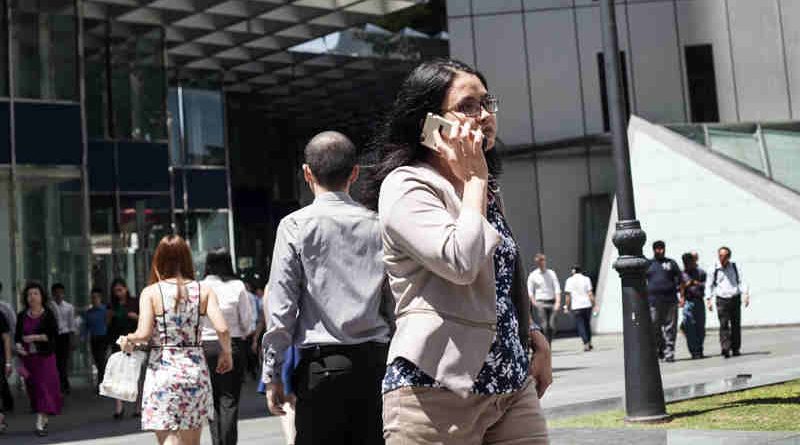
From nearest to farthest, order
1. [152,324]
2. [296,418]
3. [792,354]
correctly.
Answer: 1. [296,418]
2. [152,324]
3. [792,354]

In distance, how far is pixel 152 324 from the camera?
6.83m

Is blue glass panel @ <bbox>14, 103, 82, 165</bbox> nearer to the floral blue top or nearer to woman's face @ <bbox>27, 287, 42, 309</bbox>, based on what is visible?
woman's face @ <bbox>27, 287, 42, 309</bbox>

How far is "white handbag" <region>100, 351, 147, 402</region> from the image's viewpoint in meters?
7.04

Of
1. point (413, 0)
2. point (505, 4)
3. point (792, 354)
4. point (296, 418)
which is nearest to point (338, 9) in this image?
point (413, 0)

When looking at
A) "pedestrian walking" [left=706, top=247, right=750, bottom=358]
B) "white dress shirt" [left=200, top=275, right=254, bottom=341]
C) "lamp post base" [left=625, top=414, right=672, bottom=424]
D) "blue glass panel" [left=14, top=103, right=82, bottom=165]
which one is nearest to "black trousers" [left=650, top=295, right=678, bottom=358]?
"pedestrian walking" [left=706, top=247, right=750, bottom=358]

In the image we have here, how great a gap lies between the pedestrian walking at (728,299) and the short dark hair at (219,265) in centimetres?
999

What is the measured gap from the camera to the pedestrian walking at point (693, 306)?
57.2 ft

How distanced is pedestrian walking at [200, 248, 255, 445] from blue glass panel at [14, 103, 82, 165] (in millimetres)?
A: 13618

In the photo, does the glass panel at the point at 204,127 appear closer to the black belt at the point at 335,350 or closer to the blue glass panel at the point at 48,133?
the blue glass panel at the point at 48,133

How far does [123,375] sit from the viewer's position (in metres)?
7.06

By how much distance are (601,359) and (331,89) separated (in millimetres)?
21668

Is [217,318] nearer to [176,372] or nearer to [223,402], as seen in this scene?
[176,372]

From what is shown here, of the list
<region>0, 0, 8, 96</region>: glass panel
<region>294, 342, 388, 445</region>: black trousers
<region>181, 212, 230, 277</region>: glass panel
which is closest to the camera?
<region>294, 342, 388, 445</region>: black trousers

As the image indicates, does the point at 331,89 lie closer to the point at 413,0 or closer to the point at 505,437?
the point at 413,0
